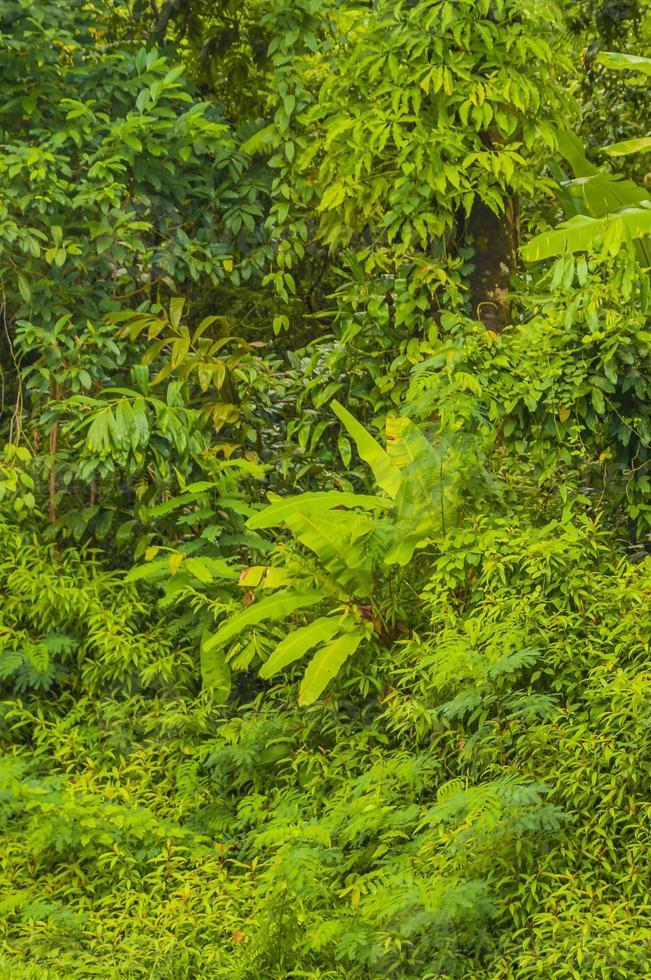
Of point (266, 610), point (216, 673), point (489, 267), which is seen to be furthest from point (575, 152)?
point (216, 673)

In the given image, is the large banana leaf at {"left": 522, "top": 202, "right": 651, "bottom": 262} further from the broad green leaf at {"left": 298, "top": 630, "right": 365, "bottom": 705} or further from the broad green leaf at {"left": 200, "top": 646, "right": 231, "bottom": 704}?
the broad green leaf at {"left": 200, "top": 646, "right": 231, "bottom": 704}

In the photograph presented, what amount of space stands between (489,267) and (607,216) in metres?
1.48

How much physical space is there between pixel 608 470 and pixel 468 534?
34.0 inches

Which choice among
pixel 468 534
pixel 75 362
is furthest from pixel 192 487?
pixel 468 534

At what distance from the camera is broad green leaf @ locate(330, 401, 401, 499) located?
21.5 feet

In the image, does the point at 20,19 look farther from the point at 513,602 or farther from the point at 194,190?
the point at 513,602

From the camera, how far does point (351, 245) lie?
29.9ft

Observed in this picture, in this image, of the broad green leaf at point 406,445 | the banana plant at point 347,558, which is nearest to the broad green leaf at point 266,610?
the banana plant at point 347,558

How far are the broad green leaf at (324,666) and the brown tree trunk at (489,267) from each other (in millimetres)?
2428

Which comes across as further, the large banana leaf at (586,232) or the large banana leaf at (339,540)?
the large banana leaf at (339,540)

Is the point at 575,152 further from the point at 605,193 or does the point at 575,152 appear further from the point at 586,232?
the point at 586,232

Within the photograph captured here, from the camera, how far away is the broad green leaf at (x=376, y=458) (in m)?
6.55

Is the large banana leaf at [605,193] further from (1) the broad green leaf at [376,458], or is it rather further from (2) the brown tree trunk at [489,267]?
(1) the broad green leaf at [376,458]

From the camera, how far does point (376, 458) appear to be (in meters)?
6.69
